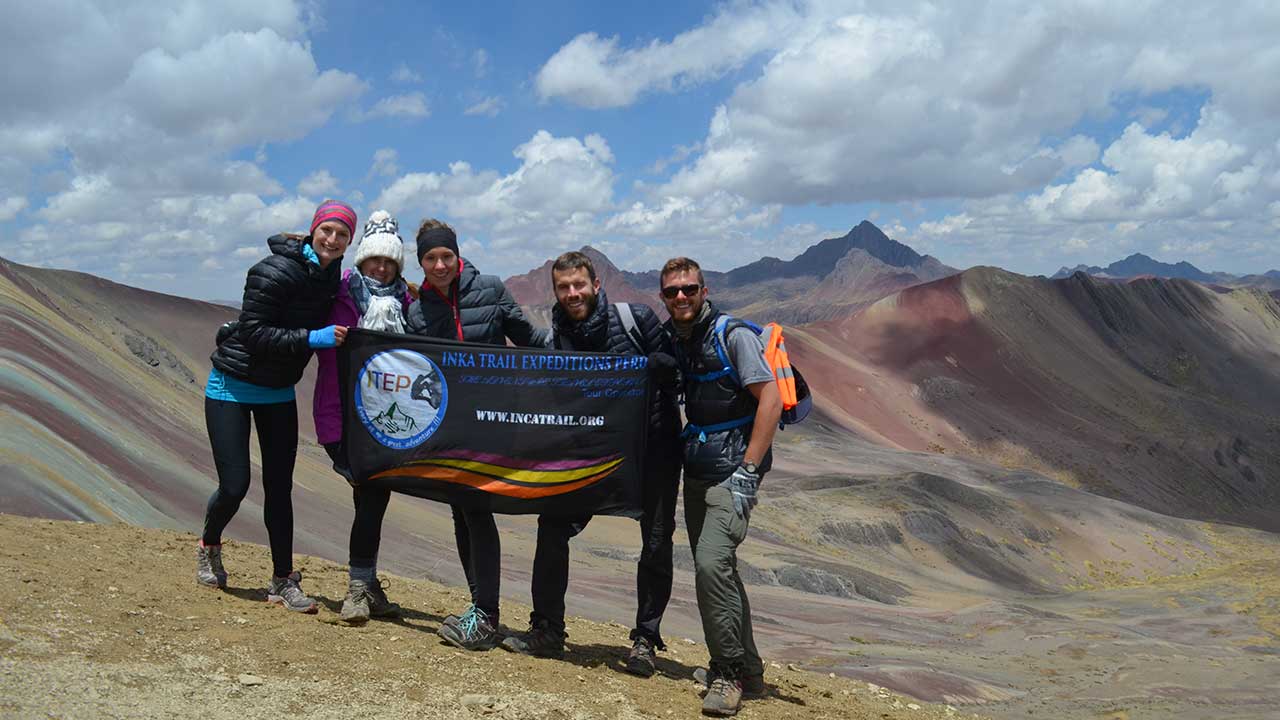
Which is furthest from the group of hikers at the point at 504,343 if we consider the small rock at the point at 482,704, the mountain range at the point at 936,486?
the mountain range at the point at 936,486

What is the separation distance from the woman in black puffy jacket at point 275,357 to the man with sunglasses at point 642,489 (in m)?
1.25

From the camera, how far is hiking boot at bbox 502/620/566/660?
16.8 ft

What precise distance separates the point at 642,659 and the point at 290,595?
2078 millimetres

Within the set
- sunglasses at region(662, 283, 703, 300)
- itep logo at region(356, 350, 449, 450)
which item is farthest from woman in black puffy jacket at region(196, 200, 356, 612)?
sunglasses at region(662, 283, 703, 300)

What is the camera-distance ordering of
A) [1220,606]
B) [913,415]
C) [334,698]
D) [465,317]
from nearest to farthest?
1. [334,698]
2. [465,317]
3. [1220,606]
4. [913,415]

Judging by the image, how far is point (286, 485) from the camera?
5.38 m

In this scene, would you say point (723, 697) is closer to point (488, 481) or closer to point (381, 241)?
point (488, 481)

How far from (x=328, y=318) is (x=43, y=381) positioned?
9.76 m

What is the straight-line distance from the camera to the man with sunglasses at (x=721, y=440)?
4637mm

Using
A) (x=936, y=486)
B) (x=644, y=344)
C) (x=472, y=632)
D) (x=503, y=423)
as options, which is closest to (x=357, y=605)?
(x=472, y=632)

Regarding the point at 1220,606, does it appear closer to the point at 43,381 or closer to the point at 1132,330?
the point at 43,381

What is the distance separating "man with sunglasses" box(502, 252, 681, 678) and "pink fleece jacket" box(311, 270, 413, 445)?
1055 millimetres

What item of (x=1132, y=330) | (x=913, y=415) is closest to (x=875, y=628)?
(x=913, y=415)

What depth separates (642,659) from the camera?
515 centimetres
